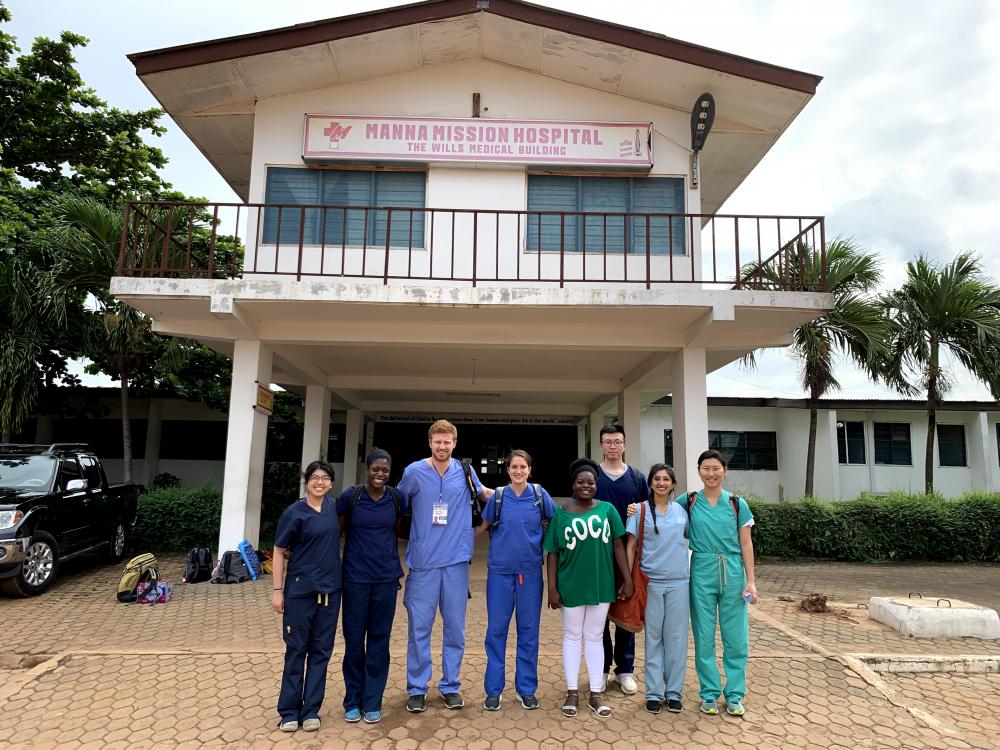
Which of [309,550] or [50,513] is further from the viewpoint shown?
[50,513]

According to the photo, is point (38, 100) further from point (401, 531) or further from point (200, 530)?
point (401, 531)

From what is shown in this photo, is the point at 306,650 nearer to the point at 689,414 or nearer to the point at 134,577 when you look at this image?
the point at 134,577

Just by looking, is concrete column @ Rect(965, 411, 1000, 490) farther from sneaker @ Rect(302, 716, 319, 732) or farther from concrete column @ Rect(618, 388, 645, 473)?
sneaker @ Rect(302, 716, 319, 732)

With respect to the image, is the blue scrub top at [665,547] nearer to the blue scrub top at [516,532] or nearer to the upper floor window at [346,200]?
the blue scrub top at [516,532]

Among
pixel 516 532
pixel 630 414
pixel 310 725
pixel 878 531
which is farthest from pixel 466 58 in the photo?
pixel 878 531

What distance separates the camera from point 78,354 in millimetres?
11945

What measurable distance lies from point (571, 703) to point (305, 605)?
5.58 ft

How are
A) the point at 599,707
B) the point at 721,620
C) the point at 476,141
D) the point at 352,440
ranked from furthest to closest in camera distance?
the point at 352,440
the point at 476,141
the point at 721,620
the point at 599,707

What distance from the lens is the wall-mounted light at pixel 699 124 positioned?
8.55 meters

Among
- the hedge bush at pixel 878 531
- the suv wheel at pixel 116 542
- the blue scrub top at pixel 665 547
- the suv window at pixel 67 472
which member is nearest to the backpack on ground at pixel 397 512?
the blue scrub top at pixel 665 547

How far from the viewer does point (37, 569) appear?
678cm

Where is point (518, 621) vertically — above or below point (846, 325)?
below

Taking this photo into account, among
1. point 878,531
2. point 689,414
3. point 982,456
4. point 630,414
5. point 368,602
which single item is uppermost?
point 630,414

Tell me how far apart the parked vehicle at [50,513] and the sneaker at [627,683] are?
6.22m
